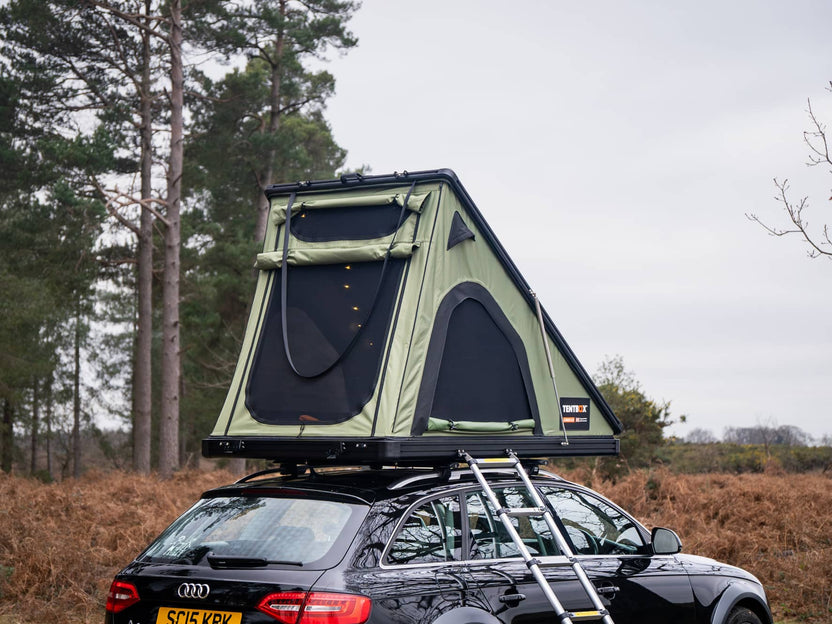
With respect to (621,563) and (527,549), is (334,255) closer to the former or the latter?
(527,549)

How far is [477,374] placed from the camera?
6957 mm

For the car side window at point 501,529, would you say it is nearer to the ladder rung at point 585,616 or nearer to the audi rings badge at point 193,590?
the ladder rung at point 585,616

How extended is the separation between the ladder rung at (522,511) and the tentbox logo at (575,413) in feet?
5.62

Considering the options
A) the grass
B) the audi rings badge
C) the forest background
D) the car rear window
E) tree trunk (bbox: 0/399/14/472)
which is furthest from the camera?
tree trunk (bbox: 0/399/14/472)

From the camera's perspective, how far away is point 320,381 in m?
6.54

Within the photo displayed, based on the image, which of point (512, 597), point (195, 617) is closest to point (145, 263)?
point (512, 597)

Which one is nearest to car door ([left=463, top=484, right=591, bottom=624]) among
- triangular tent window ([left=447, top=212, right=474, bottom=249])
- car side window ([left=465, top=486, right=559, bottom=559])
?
car side window ([left=465, top=486, right=559, bottom=559])

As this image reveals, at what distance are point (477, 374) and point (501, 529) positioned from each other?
1540 millimetres

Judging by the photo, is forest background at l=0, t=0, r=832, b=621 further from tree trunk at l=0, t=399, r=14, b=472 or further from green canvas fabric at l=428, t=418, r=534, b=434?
green canvas fabric at l=428, t=418, r=534, b=434

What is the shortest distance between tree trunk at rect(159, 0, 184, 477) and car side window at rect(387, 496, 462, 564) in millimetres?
20077

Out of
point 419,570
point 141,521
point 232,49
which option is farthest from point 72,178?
point 419,570

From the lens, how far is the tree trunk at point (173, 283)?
24656mm

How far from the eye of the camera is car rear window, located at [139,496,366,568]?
15.8 ft

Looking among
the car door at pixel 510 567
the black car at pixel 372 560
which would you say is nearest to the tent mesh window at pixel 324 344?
the black car at pixel 372 560
